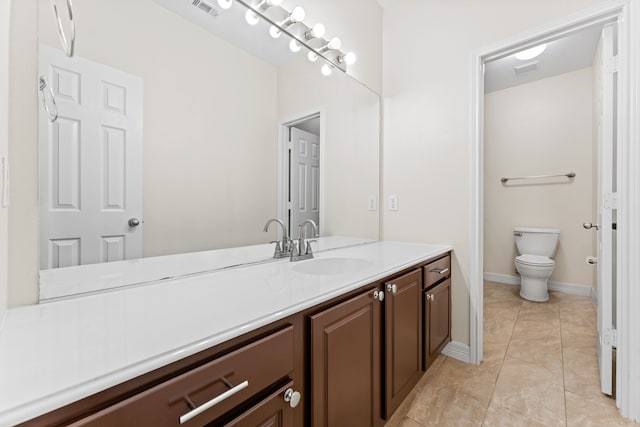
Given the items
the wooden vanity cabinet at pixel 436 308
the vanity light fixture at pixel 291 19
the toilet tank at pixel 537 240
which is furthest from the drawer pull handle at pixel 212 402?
the toilet tank at pixel 537 240

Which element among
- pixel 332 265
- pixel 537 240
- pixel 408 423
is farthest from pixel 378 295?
pixel 537 240

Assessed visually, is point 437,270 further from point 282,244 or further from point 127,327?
point 127,327

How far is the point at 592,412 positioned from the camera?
140 cm

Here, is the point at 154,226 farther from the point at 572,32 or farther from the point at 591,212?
the point at 591,212

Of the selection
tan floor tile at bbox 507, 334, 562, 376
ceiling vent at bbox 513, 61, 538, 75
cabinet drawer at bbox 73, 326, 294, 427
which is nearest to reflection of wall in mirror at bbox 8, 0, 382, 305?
cabinet drawer at bbox 73, 326, 294, 427

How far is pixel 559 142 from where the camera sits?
3.27m

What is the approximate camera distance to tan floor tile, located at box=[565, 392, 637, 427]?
4.36 feet

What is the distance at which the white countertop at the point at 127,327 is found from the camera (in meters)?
0.45

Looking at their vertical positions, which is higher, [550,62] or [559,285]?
[550,62]

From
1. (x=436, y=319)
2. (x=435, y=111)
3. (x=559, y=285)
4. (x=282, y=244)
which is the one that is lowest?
(x=559, y=285)

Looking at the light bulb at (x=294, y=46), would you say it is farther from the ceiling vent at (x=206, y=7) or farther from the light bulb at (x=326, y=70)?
the ceiling vent at (x=206, y=7)

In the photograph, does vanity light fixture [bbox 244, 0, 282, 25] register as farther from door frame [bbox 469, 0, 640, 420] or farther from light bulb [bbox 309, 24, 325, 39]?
door frame [bbox 469, 0, 640, 420]

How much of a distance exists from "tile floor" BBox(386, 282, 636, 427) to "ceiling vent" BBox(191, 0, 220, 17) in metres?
1.98

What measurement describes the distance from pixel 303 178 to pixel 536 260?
279 cm
